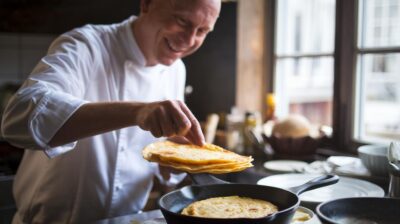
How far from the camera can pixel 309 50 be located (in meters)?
2.65

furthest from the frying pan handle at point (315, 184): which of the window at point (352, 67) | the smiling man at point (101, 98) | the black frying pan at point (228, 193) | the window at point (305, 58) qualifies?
the window at point (305, 58)

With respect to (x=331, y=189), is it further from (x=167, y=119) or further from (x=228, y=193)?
(x=167, y=119)

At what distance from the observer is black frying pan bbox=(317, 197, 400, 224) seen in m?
0.84

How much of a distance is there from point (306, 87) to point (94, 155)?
5.41 feet

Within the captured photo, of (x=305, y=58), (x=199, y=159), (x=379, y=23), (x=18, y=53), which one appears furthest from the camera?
(x=18, y=53)

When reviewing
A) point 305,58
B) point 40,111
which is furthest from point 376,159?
point 305,58

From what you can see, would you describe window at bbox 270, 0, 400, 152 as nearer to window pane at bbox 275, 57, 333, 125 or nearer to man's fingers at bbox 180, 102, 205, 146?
window pane at bbox 275, 57, 333, 125

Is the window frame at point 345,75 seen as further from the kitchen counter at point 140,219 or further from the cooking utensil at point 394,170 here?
the kitchen counter at point 140,219

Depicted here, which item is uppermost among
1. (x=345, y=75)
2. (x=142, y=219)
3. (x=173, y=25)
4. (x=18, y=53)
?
(x=173, y=25)

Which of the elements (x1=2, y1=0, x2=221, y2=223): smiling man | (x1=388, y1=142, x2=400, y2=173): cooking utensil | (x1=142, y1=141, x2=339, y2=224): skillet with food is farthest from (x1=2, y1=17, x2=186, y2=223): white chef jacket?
(x1=388, y1=142, x2=400, y2=173): cooking utensil

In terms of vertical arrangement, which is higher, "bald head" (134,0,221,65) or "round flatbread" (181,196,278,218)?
"bald head" (134,0,221,65)

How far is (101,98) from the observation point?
56.7 inches

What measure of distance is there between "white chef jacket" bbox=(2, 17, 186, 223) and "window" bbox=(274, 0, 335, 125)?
4.03 ft

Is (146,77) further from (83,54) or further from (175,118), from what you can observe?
(175,118)
